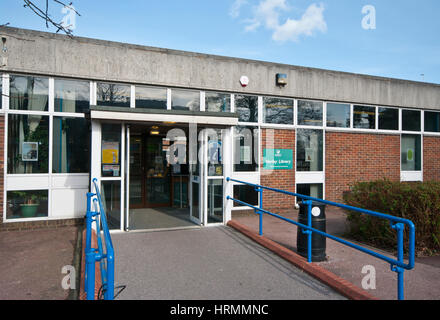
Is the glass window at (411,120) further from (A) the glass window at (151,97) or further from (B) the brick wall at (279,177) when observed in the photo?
(A) the glass window at (151,97)

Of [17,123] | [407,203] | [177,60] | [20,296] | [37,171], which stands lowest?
[20,296]

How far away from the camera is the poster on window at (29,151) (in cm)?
717

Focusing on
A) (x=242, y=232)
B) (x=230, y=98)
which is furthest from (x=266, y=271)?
(x=230, y=98)

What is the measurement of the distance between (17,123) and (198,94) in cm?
433

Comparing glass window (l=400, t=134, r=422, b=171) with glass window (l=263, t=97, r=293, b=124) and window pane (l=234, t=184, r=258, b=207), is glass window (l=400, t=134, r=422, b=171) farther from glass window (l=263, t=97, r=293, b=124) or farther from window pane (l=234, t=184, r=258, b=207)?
window pane (l=234, t=184, r=258, b=207)

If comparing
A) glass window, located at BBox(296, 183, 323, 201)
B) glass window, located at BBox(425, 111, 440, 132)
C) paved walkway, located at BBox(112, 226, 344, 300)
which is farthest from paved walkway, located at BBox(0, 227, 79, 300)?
glass window, located at BBox(425, 111, 440, 132)

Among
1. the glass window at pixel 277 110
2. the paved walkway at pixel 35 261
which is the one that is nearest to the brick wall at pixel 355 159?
the glass window at pixel 277 110

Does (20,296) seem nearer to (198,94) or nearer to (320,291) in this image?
(320,291)

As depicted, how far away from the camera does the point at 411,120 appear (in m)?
11.5

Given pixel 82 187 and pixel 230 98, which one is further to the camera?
pixel 230 98

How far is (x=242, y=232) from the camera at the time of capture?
21.6 ft

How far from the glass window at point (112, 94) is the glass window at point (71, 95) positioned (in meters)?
0.27

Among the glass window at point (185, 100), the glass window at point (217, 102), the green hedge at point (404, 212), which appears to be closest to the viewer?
the green hedge at point (404, 212)
